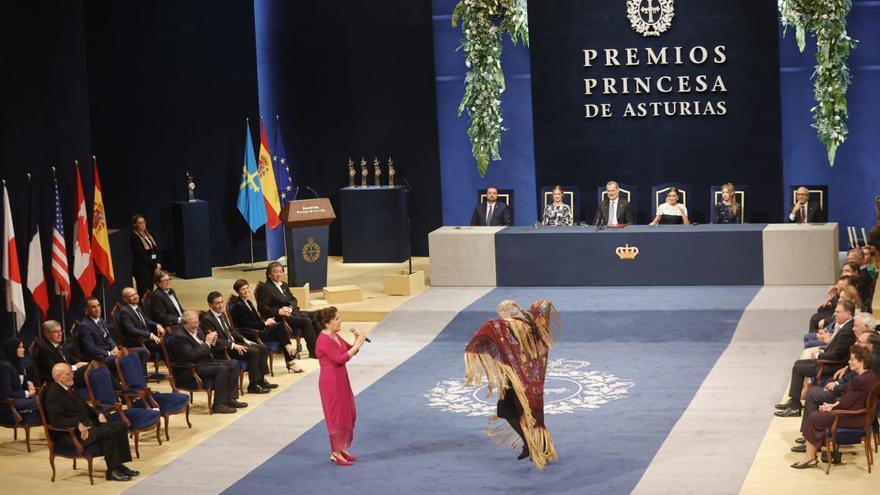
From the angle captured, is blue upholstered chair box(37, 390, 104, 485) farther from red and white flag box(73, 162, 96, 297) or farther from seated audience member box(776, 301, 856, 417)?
seated audience member box(776, 301, 856, 417)

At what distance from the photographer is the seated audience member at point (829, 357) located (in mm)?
11031

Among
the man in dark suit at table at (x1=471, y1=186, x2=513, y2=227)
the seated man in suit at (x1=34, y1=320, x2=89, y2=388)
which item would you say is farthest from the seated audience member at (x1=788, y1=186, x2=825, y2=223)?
the seated man in suit at (x1=34, y1=320, x2=89, y2=388)

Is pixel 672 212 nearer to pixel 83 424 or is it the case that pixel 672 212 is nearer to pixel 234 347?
pixel 234 347

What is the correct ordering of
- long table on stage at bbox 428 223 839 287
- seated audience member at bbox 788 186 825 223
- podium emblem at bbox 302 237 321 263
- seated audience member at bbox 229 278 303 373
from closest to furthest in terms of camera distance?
seated audience member at bbox 229 278 303 373
long table on stage at bbox 428 223 839 287
seated audience member at bbox 788 186 825 223
podium emblem at bbox 302 237 321 263

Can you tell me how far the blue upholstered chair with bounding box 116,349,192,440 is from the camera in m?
11.6

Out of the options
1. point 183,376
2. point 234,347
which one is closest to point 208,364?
point 183,376

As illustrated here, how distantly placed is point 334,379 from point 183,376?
2.40 metres

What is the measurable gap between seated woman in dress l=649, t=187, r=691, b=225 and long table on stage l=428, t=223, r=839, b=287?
20.2 inches

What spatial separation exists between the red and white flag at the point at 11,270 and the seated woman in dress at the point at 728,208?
867cm

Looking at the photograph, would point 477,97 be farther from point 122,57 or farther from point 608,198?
point 122,57

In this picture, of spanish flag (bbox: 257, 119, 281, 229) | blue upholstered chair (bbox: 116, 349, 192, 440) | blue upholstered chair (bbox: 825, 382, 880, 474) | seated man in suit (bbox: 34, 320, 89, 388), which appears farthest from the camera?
spanish flag (bbox: 257, 119, 281, 229)

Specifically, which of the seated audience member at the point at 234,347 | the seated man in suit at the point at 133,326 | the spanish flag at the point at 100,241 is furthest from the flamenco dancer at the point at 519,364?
the spanish flag at the point at 100,241

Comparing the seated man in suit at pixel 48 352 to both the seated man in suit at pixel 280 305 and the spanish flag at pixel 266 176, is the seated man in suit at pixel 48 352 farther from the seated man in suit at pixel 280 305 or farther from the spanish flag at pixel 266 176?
the spanish flag at pixel 266 176

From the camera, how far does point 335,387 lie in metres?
Result: 10.5
